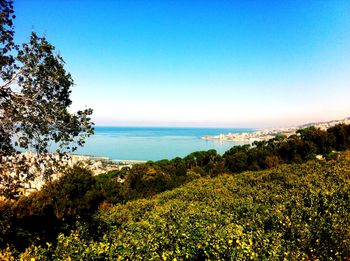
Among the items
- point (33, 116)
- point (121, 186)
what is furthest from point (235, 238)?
point (121, 186)

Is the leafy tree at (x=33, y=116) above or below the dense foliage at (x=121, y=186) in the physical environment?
above

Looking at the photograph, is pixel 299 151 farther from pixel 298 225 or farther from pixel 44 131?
pixel 44 131

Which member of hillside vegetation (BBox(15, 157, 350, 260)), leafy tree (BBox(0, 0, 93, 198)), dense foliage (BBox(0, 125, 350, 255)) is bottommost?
dense foliage (BBox(0, 125, 350, 255))

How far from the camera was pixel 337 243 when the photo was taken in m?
8.28

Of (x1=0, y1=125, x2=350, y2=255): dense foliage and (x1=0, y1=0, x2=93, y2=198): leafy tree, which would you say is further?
(x1=0, y1=125, x2=350, y2=255): dense foliage

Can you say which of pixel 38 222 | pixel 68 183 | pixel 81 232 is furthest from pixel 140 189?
pixel 81 232

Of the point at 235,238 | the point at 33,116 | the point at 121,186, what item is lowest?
the point at 121,186

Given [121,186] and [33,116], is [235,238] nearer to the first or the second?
[33,116]

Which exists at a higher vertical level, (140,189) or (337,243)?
(337,243)

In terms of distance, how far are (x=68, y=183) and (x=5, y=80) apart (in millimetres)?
22962

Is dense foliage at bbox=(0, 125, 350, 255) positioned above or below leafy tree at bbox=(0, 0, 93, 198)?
below

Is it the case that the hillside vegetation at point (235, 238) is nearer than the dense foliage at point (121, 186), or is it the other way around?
the hillside vegetation at point (235, 238)

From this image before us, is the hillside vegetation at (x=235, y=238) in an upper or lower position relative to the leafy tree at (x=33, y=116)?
lower

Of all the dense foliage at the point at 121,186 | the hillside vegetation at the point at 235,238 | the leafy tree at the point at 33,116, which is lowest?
the dense foliage at the point at 121,186
